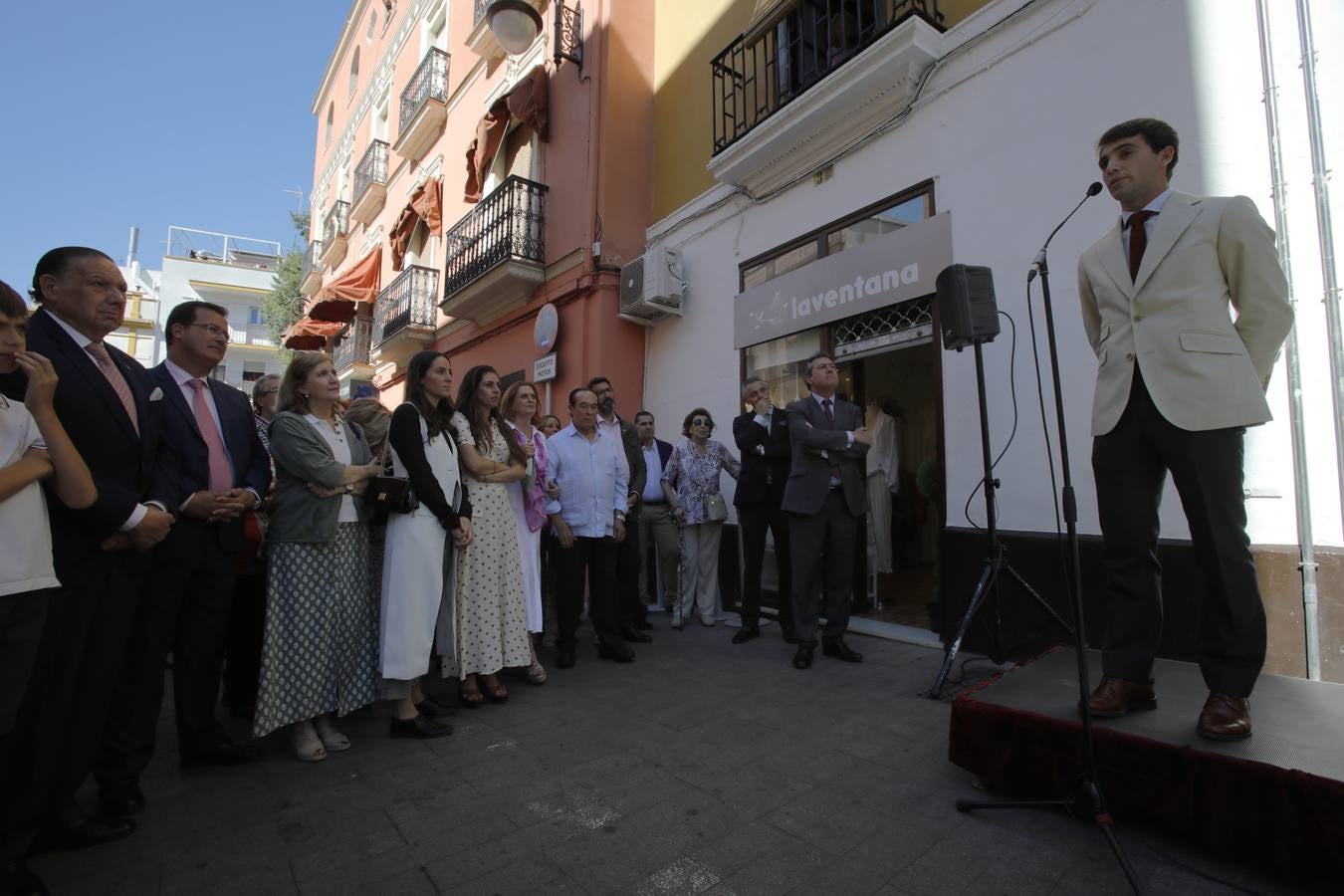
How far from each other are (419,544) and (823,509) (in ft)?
8.66

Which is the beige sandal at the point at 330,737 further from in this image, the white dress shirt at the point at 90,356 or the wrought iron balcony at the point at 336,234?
the wrought iron balcony at the point at 336,234

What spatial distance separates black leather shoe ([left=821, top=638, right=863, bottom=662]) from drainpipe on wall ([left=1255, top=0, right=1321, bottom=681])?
7.51 ft

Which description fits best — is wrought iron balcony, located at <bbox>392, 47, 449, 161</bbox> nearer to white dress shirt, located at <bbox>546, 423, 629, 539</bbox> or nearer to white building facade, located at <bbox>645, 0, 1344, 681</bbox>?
white building facade, located at <bbox>645, 0, 1344, 681</bbox>

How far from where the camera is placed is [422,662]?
3.25 metres

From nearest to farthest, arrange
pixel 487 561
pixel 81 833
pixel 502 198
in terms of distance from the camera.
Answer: pixel 81 833 < pixel 487 561 < pixel 502 198

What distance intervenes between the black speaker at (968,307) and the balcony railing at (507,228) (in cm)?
662

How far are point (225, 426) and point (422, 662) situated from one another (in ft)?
4.85

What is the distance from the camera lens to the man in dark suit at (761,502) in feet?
17.4

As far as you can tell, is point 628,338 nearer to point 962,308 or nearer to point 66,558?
point 962,308

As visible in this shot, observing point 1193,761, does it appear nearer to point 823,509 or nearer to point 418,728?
point 823,509

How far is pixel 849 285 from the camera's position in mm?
5691

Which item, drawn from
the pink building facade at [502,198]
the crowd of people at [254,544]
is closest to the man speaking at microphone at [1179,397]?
the crowd of people at [254,544]

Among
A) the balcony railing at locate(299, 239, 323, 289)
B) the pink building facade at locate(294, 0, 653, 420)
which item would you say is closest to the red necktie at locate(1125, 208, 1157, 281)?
the pink building facade at locate(294, 0, 653, 420)

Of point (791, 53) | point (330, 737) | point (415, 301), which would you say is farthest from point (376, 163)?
point (330, 737)
